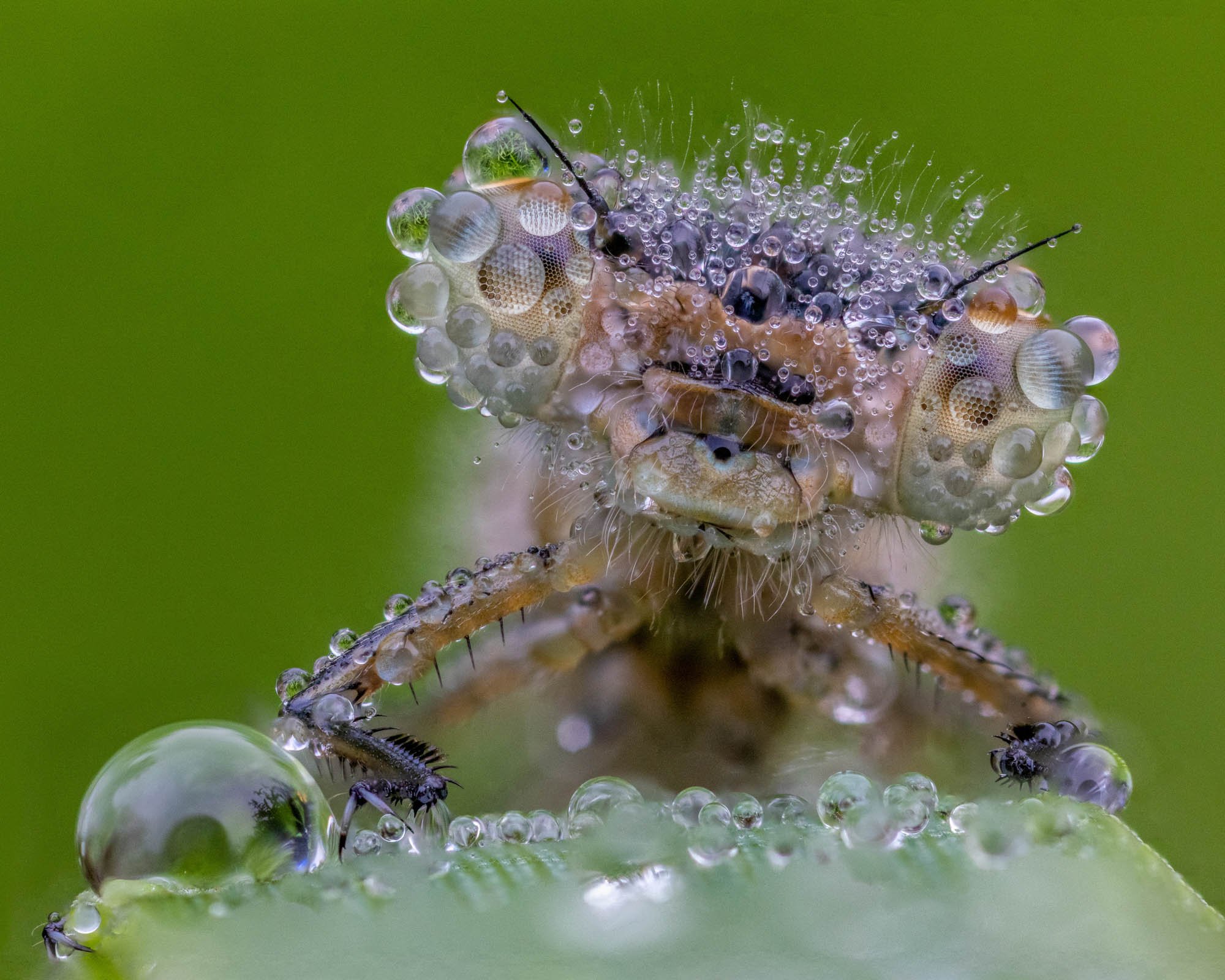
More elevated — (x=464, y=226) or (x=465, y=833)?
(x=464, y=226)

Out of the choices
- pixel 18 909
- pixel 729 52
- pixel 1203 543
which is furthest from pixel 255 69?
pixel 1203 543

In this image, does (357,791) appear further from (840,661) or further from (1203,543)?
(1203,543)

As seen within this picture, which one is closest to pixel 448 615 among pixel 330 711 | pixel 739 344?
pixel 330 711

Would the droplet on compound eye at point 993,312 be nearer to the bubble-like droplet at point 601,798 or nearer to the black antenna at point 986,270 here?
the black antenna at point 986,270

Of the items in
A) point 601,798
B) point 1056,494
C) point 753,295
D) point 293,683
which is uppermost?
point 753,295

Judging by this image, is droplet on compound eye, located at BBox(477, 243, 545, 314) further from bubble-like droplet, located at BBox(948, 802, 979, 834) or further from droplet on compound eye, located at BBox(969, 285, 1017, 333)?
bubble-like droplet, located at BBox(948, 802, 979, 834)

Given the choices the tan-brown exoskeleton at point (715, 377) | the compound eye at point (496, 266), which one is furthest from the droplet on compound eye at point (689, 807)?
the compound eye at point (496, 266)

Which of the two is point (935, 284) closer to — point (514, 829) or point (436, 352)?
point (436, 352)
